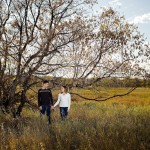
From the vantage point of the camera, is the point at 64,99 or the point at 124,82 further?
the point at 124,82

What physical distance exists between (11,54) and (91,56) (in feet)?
10.6

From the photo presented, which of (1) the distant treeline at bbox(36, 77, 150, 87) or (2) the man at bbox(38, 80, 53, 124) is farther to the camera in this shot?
(1) the distant treeline at bbox(36, 77, 150, 87)

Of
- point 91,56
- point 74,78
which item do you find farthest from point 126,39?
point 74,78

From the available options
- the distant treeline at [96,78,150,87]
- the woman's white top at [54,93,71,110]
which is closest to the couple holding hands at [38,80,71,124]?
the woman's white top at [54,93,71,110]

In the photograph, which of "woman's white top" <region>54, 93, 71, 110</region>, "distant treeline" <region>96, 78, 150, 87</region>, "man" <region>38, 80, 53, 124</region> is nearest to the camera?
"man" <region>38, 80, 53, 124</region>

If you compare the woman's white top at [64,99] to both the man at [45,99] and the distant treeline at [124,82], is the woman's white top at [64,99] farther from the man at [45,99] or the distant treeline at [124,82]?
the distant treeline at [124,82]

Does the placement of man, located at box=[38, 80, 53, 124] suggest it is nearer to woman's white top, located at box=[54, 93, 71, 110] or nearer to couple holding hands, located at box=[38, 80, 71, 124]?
couple holding hands, located at box=[38, 80, 71, 124]

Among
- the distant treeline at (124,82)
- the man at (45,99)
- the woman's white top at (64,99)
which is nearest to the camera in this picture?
the man at (45,99)

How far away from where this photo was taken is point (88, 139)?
8.66 meters

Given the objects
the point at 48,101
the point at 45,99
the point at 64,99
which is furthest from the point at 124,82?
the point at 45,99

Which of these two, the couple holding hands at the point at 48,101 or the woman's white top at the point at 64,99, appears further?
the woman's white top at the point at 64,99

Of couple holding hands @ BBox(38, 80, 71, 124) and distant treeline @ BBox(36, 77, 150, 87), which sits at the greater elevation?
distant treeline @ BBox(36, 77, 150, 87)

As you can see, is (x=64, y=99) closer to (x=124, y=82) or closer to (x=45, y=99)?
(x=45, y=99)

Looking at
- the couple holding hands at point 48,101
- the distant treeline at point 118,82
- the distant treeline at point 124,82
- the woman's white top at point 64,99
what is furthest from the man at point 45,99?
the distant treeline at point 124,82
